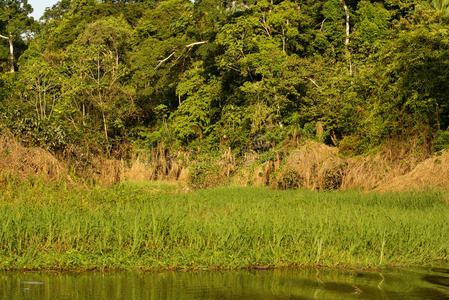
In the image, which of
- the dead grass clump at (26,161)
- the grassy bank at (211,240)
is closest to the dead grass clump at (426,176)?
the grassy bank at (211,240)

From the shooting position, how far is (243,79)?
25031mm

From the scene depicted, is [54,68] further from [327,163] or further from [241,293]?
[241,293]

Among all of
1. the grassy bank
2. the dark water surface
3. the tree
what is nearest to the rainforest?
Result: the grassy bank

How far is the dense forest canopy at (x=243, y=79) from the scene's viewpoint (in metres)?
17.3

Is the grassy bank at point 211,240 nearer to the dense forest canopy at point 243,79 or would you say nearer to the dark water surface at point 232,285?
the dark water surface at point 232,285

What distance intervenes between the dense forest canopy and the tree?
11.3m

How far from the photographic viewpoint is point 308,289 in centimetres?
680

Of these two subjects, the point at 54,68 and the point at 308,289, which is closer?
the point at 308,289

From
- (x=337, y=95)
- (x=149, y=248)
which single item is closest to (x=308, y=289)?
(x=149, y=248)

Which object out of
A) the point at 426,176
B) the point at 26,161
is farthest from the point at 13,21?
the point at 426,176

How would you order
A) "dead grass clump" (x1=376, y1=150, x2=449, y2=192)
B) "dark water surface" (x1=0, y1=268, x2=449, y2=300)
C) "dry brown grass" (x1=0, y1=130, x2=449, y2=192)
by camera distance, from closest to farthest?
"dark water surface" (x1=0, y1=268, x2=449, y2=300) → "dry brown grass" (x1=0, y1=130, x2=449, y2=192) → "dead grass clump" (x1=376, y1=150, x2=449, y2=192)

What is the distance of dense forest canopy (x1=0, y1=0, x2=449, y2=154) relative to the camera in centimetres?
1731

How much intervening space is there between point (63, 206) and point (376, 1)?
70.6ft

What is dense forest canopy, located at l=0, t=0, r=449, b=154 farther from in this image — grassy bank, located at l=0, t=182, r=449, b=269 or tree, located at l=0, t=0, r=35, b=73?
tree, located at l=0, t=0, r=35, b=73
